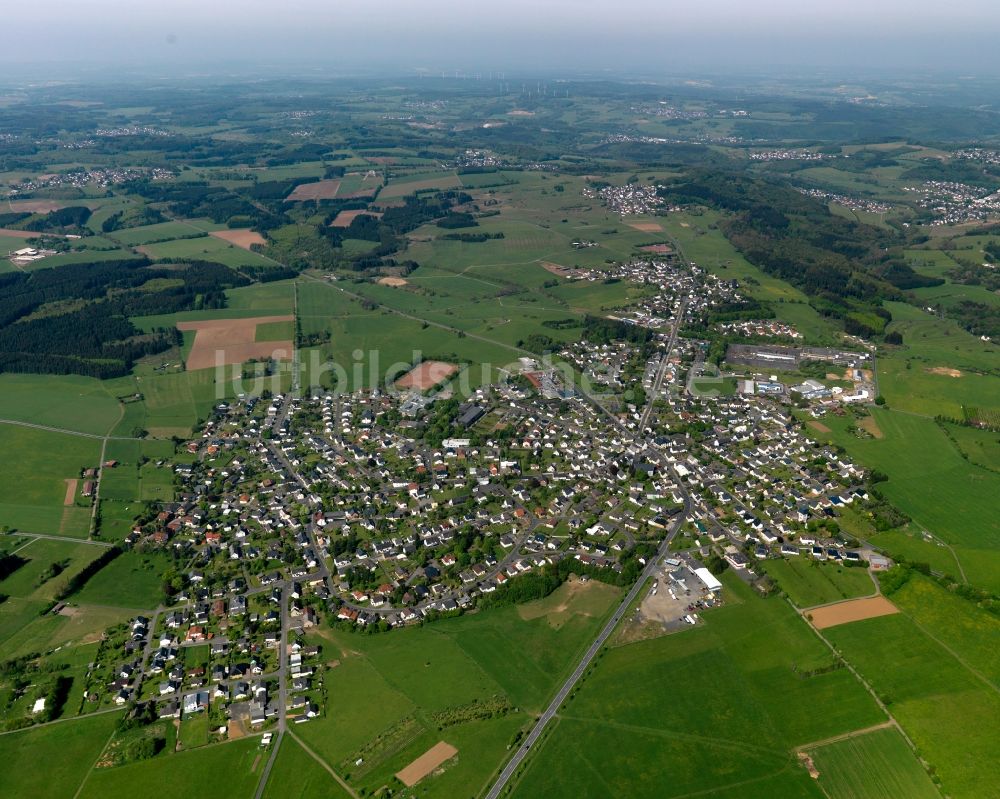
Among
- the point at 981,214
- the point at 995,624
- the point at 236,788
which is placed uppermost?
the point at 981,214

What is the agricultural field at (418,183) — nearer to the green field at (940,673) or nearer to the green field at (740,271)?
the green field at (740,271)

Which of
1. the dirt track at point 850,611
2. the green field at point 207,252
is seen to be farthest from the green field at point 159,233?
the dirt track at point 850,611

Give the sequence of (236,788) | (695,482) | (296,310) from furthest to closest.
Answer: (296,310) < (695,482) < (236,788)

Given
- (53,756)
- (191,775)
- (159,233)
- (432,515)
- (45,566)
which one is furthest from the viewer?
(159,233)

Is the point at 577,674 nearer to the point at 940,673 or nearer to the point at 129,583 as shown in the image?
the point at 940,673

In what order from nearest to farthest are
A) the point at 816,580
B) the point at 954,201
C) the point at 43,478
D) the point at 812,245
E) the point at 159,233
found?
the point at 816,580, the point at 43,478, the point at 812,245, the point at 159,233, the point at 954,201

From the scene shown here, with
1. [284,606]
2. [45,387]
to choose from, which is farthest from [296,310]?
[284,606]

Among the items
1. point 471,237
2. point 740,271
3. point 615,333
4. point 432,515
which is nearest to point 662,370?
point 615,333

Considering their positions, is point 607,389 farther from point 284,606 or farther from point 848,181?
point 848,181
